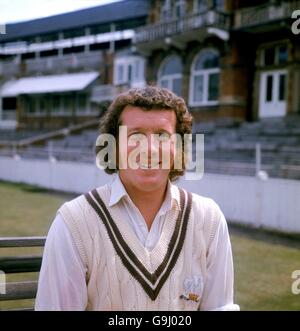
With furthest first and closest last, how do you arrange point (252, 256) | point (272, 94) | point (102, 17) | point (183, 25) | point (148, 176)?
point (102, 17) < point (183, 25) < point (272, 94) < point (252, 256) < point (148, 176)

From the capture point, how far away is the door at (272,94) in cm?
1572

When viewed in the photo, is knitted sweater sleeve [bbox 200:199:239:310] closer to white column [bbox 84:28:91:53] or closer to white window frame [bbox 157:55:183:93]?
white window frame [bbox 157:55:183:93]

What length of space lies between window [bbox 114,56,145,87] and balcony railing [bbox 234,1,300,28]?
22.5 ft

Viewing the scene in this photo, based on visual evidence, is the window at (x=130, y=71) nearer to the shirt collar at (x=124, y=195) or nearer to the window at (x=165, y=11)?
the window at (x=165, y=11)

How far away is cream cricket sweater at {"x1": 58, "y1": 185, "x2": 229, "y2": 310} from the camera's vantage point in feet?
6.19

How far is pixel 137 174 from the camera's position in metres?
1.95

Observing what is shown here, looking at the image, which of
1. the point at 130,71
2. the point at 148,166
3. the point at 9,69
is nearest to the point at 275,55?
the point at 130,71

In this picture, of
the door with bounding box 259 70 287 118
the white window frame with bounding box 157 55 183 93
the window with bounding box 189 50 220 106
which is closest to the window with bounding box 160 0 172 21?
the white window frame with bounding box 157 55 183 93

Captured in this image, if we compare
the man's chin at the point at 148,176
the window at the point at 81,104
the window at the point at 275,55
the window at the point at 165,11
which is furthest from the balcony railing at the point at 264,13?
the man's chin at the point at 148,176

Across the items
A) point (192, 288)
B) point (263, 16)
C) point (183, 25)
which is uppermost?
point (183, 25)

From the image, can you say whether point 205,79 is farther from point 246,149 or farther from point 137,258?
point 137,258

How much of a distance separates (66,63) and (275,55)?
1376cm

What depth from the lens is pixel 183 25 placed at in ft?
56.5

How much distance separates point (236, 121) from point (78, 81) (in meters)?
11.3
